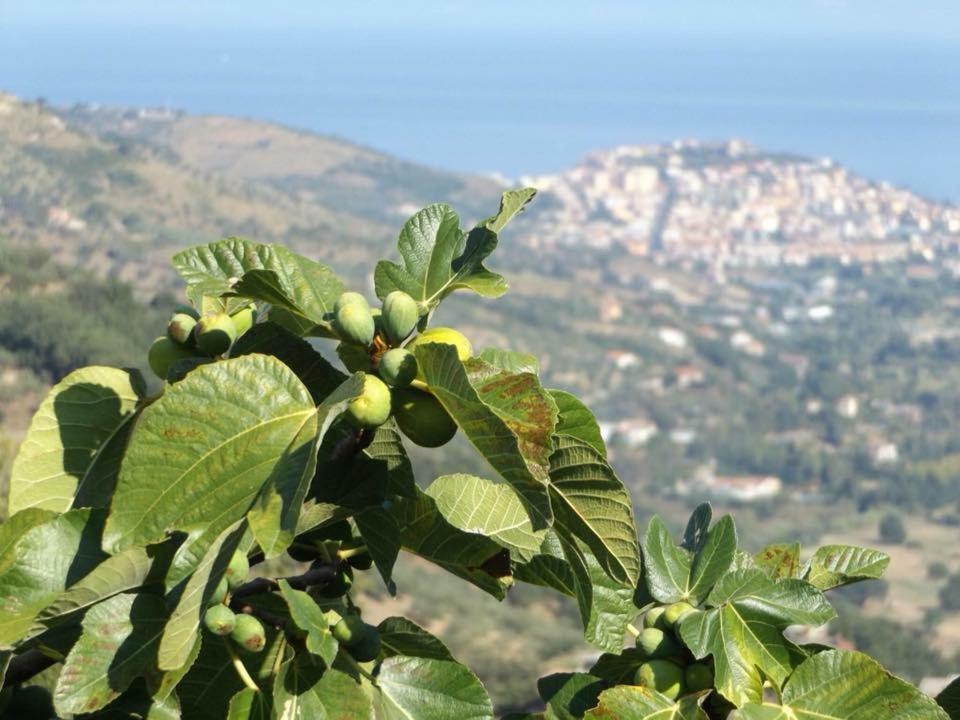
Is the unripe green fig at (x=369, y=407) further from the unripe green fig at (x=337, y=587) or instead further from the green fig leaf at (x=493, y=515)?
the unripe green fig at (x=337, y=587)

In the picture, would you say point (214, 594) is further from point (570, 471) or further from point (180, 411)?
point (570, 471)

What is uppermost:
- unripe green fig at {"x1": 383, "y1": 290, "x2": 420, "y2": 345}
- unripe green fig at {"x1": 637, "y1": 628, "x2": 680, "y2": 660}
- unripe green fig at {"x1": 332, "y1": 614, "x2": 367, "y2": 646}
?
unripe green fig at {"x1": 383, "y1": 290, "x2": 420, "y2": 345}

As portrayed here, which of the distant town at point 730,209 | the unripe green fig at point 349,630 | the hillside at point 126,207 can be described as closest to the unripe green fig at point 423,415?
the unripe green fig at point 349,630

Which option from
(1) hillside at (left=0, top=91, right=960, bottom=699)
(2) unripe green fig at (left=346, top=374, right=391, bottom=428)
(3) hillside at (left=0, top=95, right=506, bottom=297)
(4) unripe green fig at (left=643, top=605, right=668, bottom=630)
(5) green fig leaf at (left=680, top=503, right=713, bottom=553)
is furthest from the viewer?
(3) hillside at (left=0, top=95, right=506, bottom=297)

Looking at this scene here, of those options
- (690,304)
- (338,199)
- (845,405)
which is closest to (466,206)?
(338,199)

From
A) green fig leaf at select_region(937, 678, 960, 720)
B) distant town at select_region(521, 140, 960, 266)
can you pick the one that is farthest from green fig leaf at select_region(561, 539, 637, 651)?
distant town at select_region(521, 140, 960, 266)

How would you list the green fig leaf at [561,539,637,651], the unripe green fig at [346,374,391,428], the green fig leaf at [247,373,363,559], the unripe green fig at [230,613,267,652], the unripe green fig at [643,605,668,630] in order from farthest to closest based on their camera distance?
the unripe green fig at [643,605,668,630] < the green fig leaf at [561,539,637,651] < the unripe green fig at [230,613,267,652] < the unripe green fig at [346,374,391,428] < the green fig leaf at [247,373,363,559]

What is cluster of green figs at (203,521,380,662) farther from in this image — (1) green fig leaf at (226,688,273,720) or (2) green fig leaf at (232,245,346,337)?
(2) green fig leaf at (232,245,346,337)
